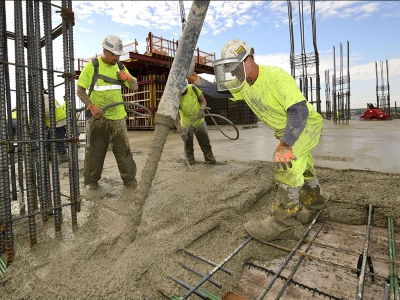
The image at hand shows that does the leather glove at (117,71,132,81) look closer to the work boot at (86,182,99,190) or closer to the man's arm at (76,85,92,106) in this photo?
the man's arm at (76,85,92,106)

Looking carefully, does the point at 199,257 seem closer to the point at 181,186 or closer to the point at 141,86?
the point at 181,186

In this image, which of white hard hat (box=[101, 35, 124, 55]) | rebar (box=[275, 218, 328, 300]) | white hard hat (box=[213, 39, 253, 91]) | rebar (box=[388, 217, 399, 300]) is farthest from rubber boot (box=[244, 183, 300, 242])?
white hard hat (box=[101, 35, 124, 55])

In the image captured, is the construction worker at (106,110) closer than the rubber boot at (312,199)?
No

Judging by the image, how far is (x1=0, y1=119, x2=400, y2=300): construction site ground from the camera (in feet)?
5.17

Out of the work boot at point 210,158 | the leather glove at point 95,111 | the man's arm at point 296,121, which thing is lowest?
the work boot at point 210,158

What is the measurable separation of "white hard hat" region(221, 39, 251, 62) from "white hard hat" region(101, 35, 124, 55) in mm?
1614

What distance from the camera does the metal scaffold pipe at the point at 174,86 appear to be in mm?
1691

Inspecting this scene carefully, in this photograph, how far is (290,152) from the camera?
207 cm

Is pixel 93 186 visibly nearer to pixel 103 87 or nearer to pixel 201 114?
pixel 103 87

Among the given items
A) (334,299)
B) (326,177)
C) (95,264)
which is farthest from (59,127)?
(334,299)

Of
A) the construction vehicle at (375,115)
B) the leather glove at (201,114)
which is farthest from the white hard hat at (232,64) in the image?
the construction vehicle at (375,115)

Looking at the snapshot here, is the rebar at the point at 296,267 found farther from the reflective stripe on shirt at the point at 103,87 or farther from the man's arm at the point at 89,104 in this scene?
the reflective stripe on shirt at the point at 103,87

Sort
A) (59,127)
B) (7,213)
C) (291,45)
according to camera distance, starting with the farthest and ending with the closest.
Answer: (291,45) → (59,127) → (7,213)

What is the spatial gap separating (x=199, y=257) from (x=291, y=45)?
37.7 feet
